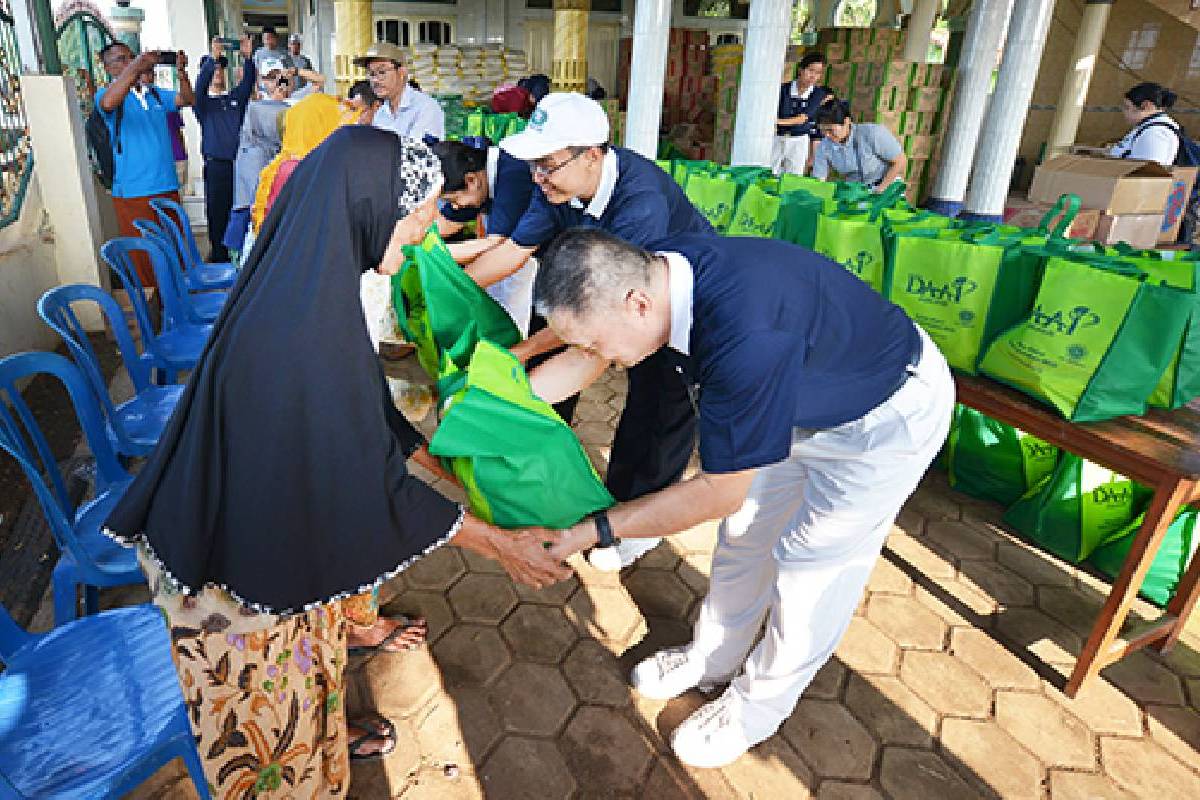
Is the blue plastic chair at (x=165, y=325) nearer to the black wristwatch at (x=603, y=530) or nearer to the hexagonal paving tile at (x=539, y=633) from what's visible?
the hexagonal paving tile at (x=539, y=633)

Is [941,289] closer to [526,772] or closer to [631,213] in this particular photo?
[631,213]

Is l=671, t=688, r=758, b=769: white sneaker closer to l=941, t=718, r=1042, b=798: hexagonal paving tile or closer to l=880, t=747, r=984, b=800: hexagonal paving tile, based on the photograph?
l=880, t=747, r=984, b=800: hexagonal paving tile

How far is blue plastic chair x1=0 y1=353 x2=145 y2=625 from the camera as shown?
1.73 m

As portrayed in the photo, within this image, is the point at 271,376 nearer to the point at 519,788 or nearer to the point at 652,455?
the point at 519,788

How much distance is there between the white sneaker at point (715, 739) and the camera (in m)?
1.97

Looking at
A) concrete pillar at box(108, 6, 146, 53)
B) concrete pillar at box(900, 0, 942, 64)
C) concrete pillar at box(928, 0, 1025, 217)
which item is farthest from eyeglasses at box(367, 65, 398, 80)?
concrete pillar at box(108, 6, 146, 53)

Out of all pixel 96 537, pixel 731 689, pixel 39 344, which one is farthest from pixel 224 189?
pixel 731 689

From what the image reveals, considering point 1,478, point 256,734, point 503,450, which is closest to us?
point 256,734

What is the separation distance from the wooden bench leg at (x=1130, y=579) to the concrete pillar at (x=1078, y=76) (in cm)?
1412

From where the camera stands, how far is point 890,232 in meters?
2.79

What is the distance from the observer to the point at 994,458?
10.6ft

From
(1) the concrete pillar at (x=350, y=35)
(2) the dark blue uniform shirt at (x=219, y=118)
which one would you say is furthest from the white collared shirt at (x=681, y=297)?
(1) the concrete pillar at (x=350, y=35)

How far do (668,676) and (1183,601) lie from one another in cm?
180

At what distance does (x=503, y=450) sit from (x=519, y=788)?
3.25 ft
